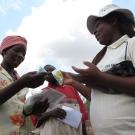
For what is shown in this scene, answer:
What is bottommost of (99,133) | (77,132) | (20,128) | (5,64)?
(77,132)

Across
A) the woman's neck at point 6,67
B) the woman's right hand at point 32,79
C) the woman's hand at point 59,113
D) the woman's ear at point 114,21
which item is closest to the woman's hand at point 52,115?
the woman's hand at point 59,113

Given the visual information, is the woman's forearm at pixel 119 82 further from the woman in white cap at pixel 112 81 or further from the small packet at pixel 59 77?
the small packet at pixel 59 77

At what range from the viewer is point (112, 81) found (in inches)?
91.6

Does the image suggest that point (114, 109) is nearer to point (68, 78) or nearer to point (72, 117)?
point (68, 78)

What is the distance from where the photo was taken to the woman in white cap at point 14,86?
3055mm

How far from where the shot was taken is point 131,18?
282 centimetres

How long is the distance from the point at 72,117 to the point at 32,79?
50.4 inches

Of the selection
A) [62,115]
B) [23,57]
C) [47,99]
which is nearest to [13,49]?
[23,57]

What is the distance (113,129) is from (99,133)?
0.45 feet

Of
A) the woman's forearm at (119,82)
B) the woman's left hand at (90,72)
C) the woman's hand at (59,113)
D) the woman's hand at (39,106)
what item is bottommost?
the woman's hand at (59,113)

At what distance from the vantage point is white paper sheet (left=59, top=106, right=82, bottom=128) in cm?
411

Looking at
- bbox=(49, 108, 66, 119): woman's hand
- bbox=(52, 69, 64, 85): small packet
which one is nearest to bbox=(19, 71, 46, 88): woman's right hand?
bbox=(52, 69, 64, 85): small packet

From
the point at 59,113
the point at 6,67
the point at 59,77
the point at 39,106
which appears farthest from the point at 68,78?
the point at 59,113

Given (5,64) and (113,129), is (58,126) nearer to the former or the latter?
(5,64)
